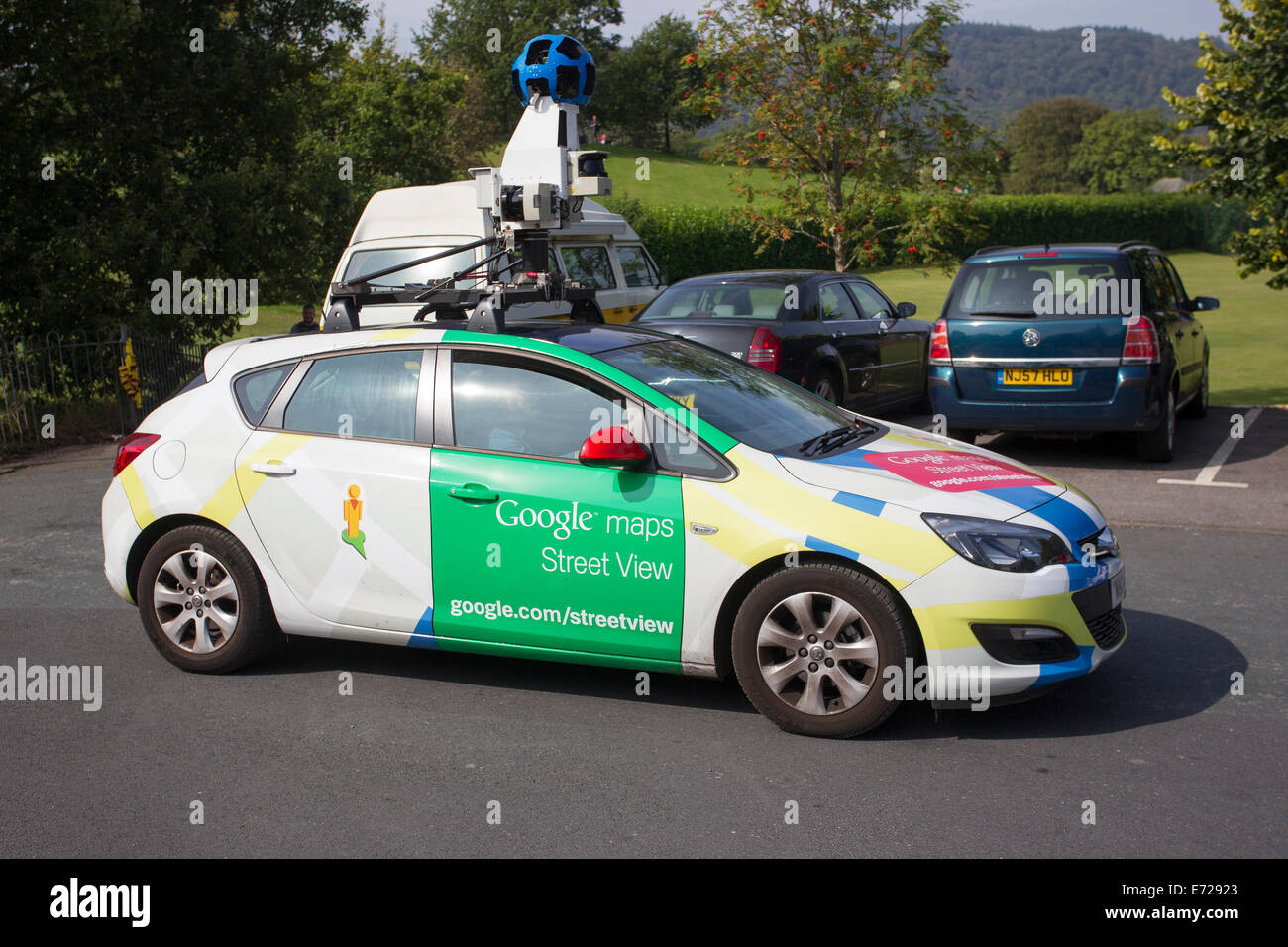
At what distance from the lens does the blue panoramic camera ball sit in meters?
7.32

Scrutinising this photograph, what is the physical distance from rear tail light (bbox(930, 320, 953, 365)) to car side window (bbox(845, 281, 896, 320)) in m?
1.82

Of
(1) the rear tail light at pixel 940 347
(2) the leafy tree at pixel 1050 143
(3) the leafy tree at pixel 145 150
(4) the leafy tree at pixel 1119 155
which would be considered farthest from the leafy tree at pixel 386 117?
(2) the leafy tree at pixel 1050 143

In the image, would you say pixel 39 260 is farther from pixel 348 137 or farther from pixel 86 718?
pixel 348 137

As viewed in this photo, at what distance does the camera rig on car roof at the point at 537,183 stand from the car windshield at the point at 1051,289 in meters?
4.52

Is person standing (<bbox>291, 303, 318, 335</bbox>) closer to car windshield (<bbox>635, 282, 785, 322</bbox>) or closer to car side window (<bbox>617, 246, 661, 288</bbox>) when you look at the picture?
car side window (<bbox>617, 246, 661, 288</bbox>)

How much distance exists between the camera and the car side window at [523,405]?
205 inches

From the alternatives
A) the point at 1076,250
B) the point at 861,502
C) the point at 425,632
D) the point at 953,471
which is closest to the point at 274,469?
the point at 425,632

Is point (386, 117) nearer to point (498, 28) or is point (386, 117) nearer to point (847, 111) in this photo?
point (847, 111)

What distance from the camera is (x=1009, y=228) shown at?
197 ft

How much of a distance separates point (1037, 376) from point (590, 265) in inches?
255

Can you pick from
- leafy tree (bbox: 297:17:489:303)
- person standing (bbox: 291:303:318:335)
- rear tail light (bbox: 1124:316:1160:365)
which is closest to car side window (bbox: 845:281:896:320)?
rear tail light (bbox: 1124:316:1160:365)

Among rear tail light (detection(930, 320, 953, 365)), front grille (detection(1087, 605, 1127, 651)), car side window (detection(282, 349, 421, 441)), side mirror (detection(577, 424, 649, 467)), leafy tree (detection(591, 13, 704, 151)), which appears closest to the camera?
front grille (detection(1087, 605, 1127, 651))

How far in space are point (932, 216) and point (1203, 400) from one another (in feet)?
15.7
